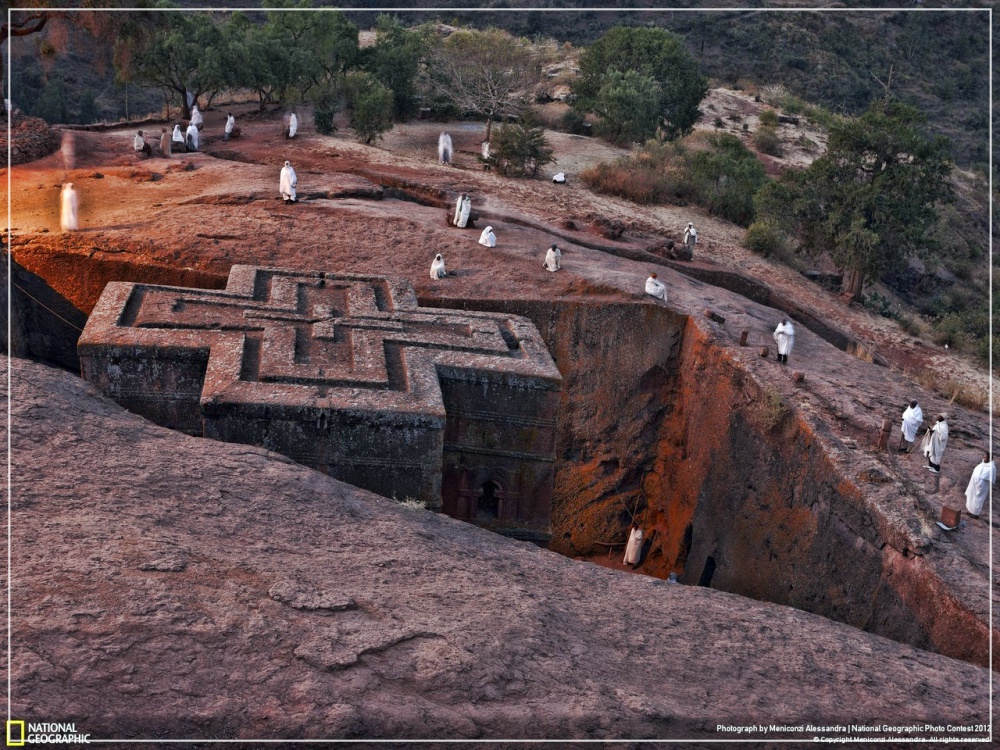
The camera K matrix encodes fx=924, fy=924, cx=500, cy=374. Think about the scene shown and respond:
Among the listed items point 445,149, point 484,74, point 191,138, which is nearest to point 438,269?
point 191,138

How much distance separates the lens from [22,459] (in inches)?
261

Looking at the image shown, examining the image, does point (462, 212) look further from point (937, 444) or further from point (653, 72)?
point (653, 72)

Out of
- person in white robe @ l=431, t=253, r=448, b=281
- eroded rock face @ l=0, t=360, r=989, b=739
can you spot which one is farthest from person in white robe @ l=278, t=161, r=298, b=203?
eroded rock face @ l=0, t=360, r=989, b=739

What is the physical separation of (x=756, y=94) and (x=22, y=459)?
39694mm

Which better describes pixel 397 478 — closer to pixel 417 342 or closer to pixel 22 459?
pixel 417 342

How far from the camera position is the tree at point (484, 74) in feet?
91.0

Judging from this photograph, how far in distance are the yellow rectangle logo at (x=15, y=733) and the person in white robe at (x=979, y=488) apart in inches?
353

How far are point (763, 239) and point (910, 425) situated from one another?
442 inches

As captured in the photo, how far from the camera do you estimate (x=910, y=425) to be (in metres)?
11.2

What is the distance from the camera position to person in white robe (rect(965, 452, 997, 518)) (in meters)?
9.66

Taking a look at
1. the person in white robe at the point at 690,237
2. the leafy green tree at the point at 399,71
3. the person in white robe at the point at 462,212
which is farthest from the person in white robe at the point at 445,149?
the person in white robe at the point at 462,212

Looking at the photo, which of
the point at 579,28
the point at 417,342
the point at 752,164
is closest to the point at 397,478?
the point at 417,342

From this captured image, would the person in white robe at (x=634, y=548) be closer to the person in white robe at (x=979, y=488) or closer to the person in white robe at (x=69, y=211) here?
the person in white robe at (x=979, y=488)

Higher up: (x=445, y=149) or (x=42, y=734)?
(x=445, y=149)
